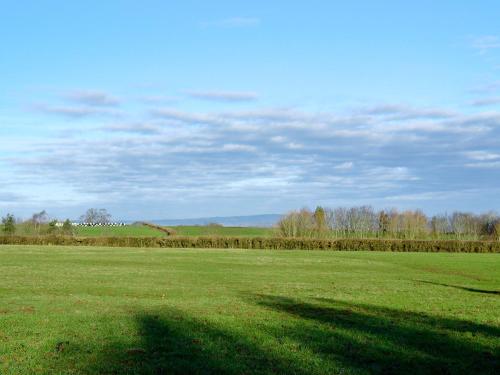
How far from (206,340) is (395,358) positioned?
14.0 feet

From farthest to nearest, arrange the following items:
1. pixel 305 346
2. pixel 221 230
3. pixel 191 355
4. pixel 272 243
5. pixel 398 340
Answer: pixel 221 230
pixel 272 243
pixel 398 340
pixel 305 346
pixel 191 355

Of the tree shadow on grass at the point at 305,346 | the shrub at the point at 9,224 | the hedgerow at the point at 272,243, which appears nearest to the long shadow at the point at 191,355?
the tree shadow on grass at the point at 305,346

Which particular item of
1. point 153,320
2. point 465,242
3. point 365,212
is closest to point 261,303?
point 153,320

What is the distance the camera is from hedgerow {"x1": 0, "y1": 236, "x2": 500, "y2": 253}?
9062 cm

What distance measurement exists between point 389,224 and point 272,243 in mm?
64767

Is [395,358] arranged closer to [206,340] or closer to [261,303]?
[206,340]

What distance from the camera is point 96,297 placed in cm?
2338

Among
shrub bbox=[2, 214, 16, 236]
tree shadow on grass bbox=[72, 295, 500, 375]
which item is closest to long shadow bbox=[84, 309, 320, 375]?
tree shadow on grass bbox=[72, 295, 500, 375]

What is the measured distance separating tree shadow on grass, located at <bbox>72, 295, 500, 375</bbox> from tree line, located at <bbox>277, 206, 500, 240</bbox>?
119795mm

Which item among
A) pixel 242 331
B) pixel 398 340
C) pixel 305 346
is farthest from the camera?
pixel 242 331

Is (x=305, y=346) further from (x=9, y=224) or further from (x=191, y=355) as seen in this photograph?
(x=9, y=224)

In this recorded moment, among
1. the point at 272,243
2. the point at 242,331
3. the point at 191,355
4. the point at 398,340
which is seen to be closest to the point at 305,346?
the point at 242,331

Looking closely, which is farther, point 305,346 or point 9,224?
point 9,224

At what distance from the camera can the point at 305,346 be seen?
44.4 feet
